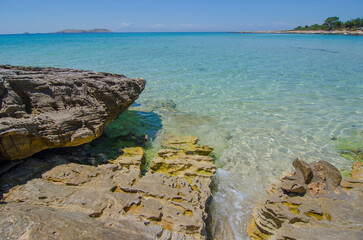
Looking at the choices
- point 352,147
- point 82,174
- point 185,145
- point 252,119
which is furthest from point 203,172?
point 352,147

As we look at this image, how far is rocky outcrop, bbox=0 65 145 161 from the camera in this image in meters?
4.37

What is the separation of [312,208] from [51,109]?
603 cm

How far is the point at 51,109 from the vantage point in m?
5.22

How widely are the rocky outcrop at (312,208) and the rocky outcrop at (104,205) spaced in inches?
47.0

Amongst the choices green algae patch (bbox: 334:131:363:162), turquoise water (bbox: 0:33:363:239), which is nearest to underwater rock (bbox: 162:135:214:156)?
turquoise water (bbox: 0:33:363:239)

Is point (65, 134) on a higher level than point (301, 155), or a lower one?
higher

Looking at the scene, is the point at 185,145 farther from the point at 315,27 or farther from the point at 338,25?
the point at 315,27

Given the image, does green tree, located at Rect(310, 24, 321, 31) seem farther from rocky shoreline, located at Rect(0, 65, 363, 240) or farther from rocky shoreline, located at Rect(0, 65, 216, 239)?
rocky shoreline, located at Rect(0, 65, 216, 239)

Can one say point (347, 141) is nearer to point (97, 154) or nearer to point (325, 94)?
point (325, 94)

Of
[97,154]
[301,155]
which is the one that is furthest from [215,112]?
[97,154]

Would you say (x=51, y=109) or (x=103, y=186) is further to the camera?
(x=51, y=109)

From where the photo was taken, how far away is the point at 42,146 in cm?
483

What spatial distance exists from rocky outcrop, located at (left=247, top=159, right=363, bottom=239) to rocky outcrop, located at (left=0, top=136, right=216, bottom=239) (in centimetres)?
119

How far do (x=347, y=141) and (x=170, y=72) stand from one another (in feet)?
42.6
